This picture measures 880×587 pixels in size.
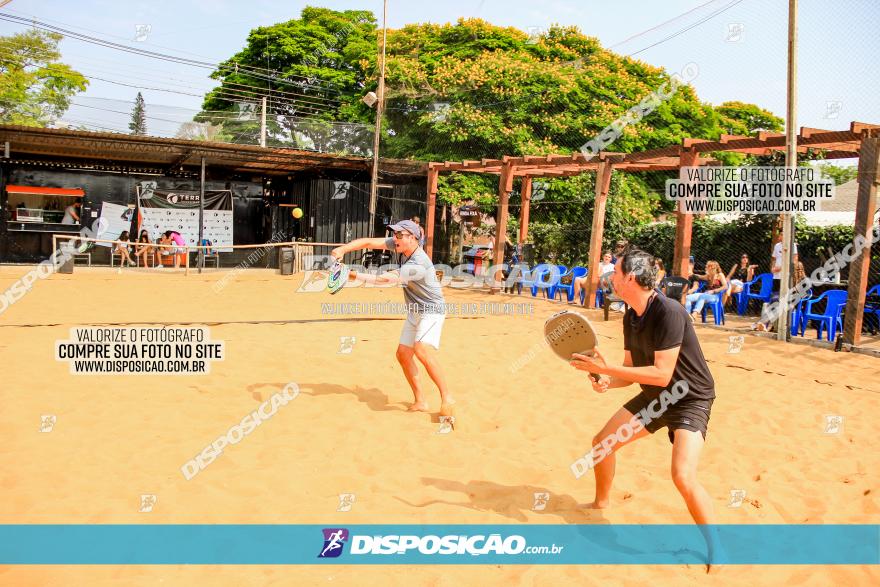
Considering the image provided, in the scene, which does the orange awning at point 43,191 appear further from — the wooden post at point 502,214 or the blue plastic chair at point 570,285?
the blue plastic chair at point 570,285

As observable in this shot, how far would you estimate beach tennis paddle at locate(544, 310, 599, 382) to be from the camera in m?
3.57

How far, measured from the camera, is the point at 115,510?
384 centimetres

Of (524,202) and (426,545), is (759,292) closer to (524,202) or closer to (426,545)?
(524,202)

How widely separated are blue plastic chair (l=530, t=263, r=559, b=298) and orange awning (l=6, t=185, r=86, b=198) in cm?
1650

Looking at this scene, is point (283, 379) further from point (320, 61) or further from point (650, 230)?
point (320, 61)

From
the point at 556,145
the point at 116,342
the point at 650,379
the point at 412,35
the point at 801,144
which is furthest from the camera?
the point at 412,35

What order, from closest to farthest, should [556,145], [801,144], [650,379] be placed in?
1. [650,379]
2. [801,144]
3. [556,145]

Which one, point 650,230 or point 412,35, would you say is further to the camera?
point 412,35

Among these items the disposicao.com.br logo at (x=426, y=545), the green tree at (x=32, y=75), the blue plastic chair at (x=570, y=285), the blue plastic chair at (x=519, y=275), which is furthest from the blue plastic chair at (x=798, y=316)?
the green tree at (x=32, y=75)

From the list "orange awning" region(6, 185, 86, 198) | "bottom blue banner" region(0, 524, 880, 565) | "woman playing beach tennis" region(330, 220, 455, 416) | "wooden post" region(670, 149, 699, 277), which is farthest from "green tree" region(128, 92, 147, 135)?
"bottom blue banner" region(0, 524, 880, 565)

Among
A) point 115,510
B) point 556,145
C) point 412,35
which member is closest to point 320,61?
point 412,35

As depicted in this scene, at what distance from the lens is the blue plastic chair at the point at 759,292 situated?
1292cm

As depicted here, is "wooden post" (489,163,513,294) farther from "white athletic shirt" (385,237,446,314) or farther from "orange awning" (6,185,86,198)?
"orange awning" (6,185,86,198)

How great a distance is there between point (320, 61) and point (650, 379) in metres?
32.8
